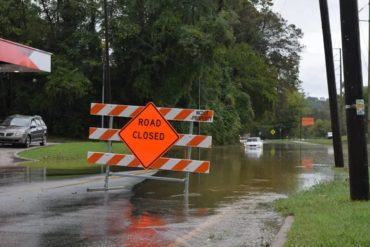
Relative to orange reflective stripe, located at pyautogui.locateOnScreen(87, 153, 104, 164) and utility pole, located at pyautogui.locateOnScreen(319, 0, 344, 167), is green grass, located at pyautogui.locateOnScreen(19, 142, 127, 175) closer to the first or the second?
orange reflective stripe, located at pyautogui.locateOnScreen(87, 153, 104, 164)

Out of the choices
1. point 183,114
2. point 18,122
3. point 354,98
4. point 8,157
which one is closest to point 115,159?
point 183,114

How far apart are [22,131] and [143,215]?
68.3ft

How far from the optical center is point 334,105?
70.6 feet

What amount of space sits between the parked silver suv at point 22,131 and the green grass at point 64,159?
2.85 meters

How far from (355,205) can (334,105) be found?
38.7ft

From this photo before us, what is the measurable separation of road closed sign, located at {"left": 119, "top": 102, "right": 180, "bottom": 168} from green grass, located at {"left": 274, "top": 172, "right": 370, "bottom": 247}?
2.56 metres

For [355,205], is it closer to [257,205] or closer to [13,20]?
[257,205]

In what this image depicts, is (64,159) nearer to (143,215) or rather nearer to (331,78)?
(331,78)

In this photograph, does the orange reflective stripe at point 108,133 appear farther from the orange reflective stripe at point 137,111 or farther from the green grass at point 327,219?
the green grass at point 327,219

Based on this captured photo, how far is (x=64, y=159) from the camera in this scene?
78.0 ft

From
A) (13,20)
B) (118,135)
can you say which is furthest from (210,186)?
(13,20)

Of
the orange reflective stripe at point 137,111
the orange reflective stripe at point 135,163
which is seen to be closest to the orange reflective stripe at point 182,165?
the orange reflective stripe at point 135,163

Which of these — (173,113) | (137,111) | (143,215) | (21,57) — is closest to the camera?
(143,215)

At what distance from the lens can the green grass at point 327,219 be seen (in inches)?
282
